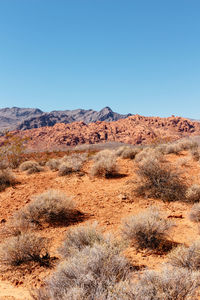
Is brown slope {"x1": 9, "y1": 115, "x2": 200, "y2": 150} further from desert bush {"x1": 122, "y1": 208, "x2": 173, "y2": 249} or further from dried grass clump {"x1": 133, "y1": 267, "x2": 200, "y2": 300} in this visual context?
dried grass clump {"x1": 133, "y1": 267, "x2": 200, "y2": 300}

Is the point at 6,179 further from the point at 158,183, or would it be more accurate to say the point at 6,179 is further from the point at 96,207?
the point at 158,183

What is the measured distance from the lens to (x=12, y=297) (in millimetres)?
2545

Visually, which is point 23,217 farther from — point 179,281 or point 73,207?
point 179,281

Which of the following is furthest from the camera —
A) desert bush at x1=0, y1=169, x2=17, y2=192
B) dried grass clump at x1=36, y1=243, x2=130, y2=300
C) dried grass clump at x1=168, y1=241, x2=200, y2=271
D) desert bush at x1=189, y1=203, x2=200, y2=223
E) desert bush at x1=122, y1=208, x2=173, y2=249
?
desert bush at x1=0, y1=169, x2=17, y2=192

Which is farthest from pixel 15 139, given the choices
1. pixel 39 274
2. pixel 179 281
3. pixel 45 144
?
pixel 45 144

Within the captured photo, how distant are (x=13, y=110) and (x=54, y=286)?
214219mm

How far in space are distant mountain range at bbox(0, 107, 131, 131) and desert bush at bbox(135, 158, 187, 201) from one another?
113m

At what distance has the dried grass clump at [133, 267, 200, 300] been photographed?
5.93 ft

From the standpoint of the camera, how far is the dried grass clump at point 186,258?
8.96ft

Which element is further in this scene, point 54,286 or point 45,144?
point 45,144

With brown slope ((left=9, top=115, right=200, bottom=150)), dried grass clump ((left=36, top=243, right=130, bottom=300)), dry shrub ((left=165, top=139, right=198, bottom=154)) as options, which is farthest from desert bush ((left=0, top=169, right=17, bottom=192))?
brown slope ((left=9, top=115, right=200, bottom=150))

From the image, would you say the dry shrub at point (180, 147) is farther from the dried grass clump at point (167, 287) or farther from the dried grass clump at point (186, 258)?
the dried grass clump at point (167, 287)

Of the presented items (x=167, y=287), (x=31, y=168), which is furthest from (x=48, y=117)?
(x=167, y=287)

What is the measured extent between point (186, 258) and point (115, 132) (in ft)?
230
